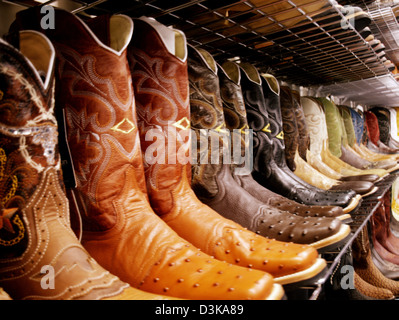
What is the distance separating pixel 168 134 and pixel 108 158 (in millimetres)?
256

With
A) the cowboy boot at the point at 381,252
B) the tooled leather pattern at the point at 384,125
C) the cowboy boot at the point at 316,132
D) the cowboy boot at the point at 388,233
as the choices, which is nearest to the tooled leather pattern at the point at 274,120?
the cowboy boot at the point at 316,132

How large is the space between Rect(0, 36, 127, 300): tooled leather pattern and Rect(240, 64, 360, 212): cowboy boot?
111cm

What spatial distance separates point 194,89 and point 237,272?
0.73 metres

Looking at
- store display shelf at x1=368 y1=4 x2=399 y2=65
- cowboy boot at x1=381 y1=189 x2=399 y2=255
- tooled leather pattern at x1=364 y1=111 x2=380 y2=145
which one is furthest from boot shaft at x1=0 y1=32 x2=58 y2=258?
tooled leather pattern at x1=364 y1=111 x2=380 y2=145

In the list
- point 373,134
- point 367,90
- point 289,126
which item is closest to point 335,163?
point 289,126

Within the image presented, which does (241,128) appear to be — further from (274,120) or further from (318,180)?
(318,180)

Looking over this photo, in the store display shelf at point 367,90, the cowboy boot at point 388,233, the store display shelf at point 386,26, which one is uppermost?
the store display shelf at point 386,26

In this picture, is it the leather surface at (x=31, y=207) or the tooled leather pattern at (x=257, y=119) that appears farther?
the tooled leather pattern at (x=257, y=119)

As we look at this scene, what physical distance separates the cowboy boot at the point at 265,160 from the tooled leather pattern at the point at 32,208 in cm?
111

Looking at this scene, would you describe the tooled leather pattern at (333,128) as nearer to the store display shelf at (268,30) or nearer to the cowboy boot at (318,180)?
the store display shelf at (268,30)

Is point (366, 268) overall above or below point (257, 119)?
below

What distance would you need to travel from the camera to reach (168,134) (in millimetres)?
1226

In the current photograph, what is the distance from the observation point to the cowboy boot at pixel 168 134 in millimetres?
1179

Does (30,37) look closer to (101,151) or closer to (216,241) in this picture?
(101,151)
